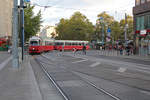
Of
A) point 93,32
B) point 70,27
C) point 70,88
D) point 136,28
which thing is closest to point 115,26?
point 93,32

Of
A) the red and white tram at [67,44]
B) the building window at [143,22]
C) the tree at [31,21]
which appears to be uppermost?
the tree at [31,21]

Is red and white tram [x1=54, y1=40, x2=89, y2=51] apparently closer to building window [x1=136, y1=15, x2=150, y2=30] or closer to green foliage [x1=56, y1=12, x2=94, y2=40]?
green foliage [x1=56, y1=12, x2=94, y2=40]

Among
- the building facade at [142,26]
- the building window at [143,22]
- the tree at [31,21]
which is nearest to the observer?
the building facade at [142,26]

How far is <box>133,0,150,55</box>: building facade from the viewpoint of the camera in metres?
36.9

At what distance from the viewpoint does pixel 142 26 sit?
38906 millimetres

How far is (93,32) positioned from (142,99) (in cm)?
8130

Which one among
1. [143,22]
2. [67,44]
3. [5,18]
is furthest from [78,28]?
[143,22]

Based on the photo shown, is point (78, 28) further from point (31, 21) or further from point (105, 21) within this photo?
point (31, 21)

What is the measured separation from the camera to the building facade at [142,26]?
36.9 meters

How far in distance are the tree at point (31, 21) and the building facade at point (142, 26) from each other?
29.4 m

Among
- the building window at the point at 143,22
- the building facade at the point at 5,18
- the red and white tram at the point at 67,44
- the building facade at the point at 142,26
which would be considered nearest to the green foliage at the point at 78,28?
the red and white tram at the point at 67,44

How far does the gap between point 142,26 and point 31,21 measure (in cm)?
3196

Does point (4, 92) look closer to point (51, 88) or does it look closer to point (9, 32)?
point (51, 88)

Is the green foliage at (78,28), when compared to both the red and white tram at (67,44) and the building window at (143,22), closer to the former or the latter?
the red and white tram at (67,44)
